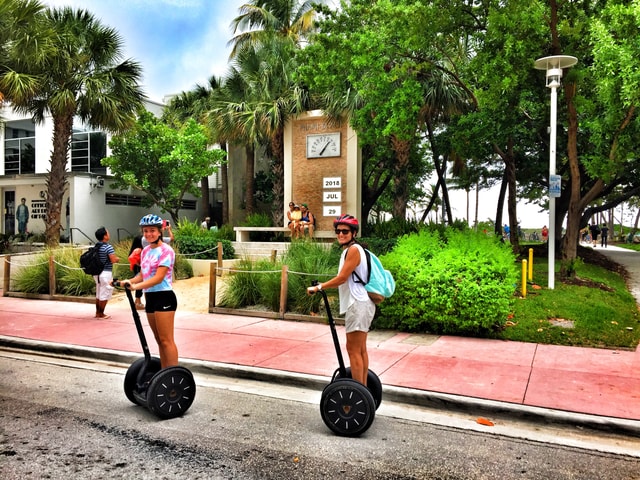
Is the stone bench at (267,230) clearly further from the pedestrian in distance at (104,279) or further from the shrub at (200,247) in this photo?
the pedestrian in distance at (104,279)

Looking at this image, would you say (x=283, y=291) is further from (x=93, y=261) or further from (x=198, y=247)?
(x=198, y=247)

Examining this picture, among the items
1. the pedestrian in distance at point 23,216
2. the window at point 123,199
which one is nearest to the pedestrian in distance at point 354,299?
the window at point 123,199

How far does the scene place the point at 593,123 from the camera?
11492mm

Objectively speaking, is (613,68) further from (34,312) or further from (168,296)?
(34,312)

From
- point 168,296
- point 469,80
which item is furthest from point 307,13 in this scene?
point 168,296

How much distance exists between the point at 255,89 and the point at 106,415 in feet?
64.3

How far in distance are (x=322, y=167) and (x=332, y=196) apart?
1.26 m

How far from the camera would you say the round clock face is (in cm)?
2038

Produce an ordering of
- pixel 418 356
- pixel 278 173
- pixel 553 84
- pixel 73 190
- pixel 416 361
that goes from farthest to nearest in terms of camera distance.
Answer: pixel 73 190, pixel 278 173, pixel 553 84, pixel 418 356, pixel 416 361

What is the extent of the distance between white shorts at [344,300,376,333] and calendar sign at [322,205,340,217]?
15.5 meters

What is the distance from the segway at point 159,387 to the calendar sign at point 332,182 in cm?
1548

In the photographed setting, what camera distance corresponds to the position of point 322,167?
20562mm

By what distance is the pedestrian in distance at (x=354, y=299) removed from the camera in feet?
15.0

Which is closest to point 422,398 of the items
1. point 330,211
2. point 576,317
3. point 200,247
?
point 576,317
